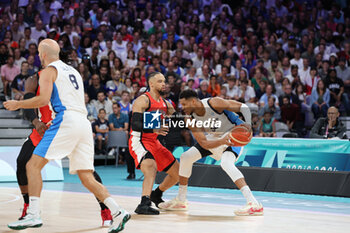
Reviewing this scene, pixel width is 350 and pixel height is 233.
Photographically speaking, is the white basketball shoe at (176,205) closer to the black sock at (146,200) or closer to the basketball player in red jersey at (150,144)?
the basketball player in red jersey at (150,144)

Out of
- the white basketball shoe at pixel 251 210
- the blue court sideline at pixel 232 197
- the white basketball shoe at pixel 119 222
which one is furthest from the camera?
the blue court sideline at pixel 232 197

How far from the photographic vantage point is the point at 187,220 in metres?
7.18

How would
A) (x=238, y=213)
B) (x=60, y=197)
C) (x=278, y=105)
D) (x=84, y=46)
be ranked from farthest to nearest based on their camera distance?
(x=84, y=46), (x=278, y=105), (x=60, y=197), (x=238, y=213)

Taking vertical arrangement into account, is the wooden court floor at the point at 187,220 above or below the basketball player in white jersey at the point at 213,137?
below

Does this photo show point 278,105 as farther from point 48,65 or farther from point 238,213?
point 48,65

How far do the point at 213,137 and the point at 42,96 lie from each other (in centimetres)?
308

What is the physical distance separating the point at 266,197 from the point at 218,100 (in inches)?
107

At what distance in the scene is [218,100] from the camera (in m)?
8.01

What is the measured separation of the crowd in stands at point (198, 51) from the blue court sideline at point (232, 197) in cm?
319

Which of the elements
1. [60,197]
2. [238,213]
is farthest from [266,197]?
[60,197]

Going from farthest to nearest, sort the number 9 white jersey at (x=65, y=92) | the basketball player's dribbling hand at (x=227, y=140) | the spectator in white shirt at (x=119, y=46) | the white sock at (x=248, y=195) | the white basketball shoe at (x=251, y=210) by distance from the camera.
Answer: the spectator in white shirt at (x=119, y=46), the basketball player's dribbling hand at (x=227, y=140), the white sock at (x=248, y=195), the white basketball shoe at (x=251, y=210), the number 9 white jersey at (x=65, y=92)

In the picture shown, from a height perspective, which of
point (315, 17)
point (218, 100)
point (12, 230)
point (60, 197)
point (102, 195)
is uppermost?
point (315, 17)

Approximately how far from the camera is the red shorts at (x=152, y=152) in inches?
314

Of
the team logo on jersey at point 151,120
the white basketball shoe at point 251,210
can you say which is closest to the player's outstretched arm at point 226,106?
the team logo on jersey at point 151,120
